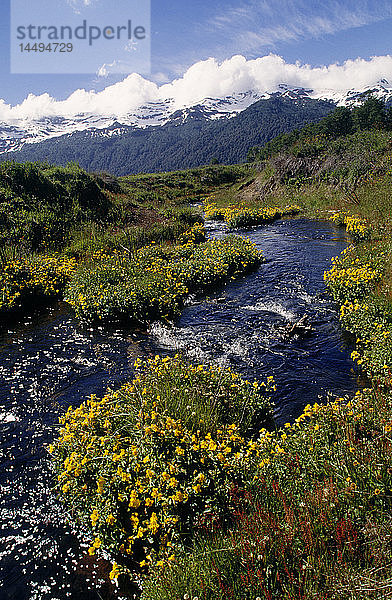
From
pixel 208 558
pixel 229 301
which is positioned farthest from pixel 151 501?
pixel 229 301

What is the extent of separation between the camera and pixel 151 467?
471cm

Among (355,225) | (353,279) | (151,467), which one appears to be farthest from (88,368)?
(355,225)

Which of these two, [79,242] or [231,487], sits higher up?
[79,242]

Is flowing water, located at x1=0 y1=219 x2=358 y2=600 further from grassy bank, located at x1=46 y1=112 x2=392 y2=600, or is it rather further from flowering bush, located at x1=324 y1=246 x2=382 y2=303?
flowering bush, located at x1=324 y1=246 x2=382 y2=303

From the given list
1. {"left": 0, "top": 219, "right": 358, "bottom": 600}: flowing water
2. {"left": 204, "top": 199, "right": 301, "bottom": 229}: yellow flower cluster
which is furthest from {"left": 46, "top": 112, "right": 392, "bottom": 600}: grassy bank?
{"left": 204, "top": 199, "right": 301, "bottom": 229}: yellow flower cluster

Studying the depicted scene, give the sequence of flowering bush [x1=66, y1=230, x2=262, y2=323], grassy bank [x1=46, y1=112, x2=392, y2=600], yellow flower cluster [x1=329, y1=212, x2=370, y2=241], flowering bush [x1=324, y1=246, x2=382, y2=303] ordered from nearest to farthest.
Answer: grassy bank [x1=46, y1=112, x2=392, y2=600] < flowering bush [x1=324, y1=246, x2=382, y2=303] < flowering bush [x1=66, y1=230, x2=262, y2=323] < yellow flower cluster [x1=329, y1=212, x2=370, y2=241]

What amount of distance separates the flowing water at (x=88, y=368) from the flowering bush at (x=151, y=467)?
528 mm

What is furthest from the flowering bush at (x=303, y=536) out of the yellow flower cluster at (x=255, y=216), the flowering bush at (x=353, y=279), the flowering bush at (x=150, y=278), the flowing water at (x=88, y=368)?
the yellow flower cluster at (x=255, y=216)

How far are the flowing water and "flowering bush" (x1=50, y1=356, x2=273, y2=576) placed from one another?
0.53 meters

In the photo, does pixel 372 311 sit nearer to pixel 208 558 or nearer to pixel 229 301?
pixel 229 301

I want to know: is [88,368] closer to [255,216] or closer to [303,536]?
[303,536]

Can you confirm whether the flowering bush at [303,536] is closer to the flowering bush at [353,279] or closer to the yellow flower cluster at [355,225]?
the flowering bush at [353,279]

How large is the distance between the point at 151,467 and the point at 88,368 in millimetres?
5112

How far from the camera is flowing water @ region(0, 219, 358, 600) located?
15.4 feet
